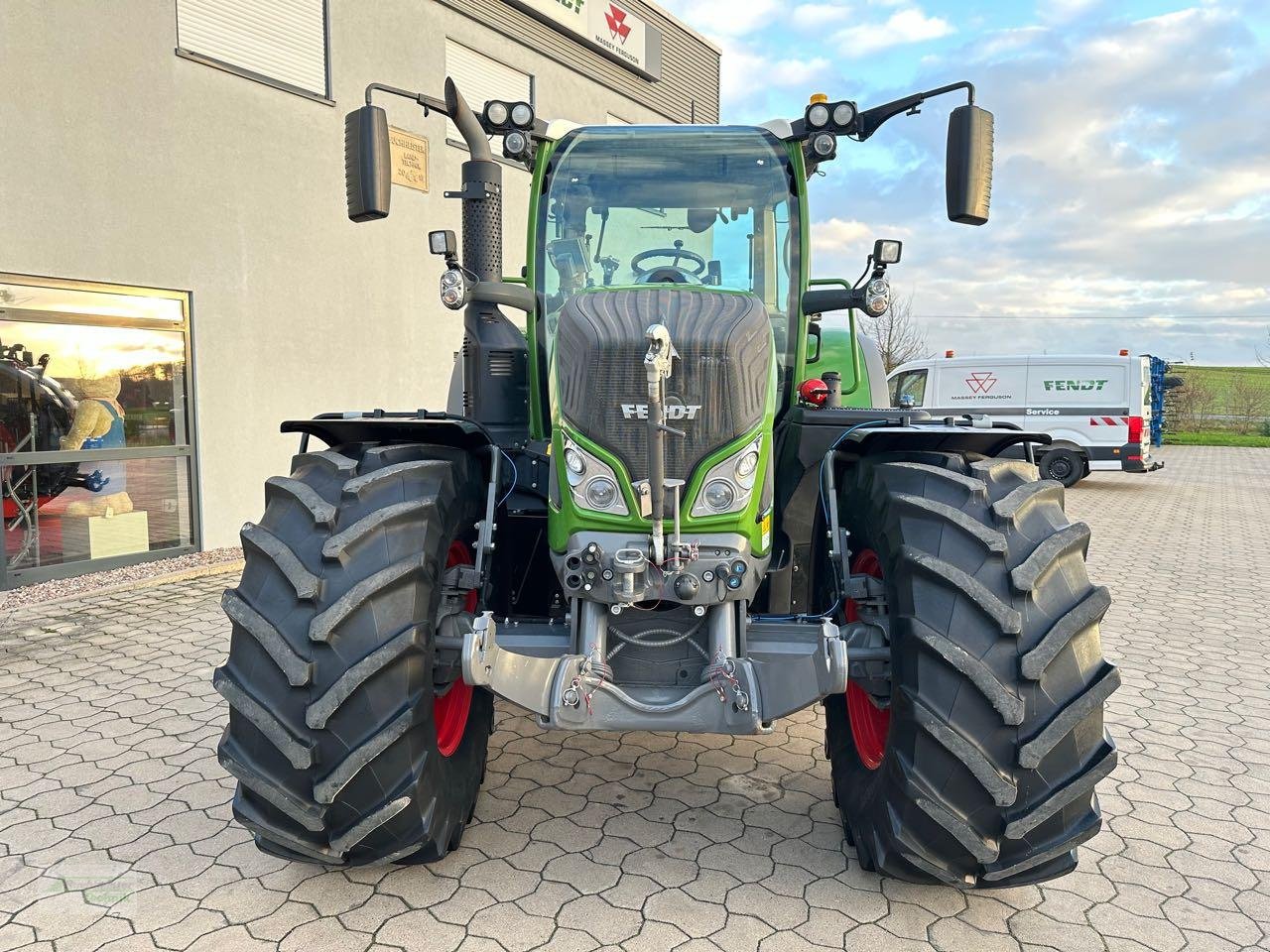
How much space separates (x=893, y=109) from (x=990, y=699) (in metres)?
2.31

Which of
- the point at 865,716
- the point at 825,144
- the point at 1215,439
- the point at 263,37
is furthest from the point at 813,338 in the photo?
the point at 1215,439

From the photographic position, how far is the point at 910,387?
1561 cm

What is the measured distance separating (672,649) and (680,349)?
36.6 inches

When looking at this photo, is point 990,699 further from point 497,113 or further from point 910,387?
point 910,387

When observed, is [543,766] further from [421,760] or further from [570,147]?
[570,147]

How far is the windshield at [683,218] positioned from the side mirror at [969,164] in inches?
25.3

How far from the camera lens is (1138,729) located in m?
4.13

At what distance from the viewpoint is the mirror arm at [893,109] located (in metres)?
3.16

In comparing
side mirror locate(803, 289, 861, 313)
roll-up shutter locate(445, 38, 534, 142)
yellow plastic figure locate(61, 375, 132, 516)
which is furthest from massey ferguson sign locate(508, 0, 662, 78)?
side mirror locate(803, 289, 861, 313)

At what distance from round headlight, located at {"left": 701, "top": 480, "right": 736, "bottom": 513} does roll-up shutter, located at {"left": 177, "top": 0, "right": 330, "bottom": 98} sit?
7.23 meters

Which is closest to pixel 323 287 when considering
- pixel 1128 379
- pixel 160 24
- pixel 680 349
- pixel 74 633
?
pixel 160 24

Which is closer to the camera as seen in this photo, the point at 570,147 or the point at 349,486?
the point at 349,486

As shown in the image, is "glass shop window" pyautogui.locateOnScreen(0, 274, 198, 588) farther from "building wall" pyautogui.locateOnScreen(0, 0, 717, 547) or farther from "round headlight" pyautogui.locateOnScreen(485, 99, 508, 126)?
"round headlight" pyautogui.locateOnScreen(485, 99, 508, 126)

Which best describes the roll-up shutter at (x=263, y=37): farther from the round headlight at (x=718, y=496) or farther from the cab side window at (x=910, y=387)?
the cab side window at (x=910, y=387)
